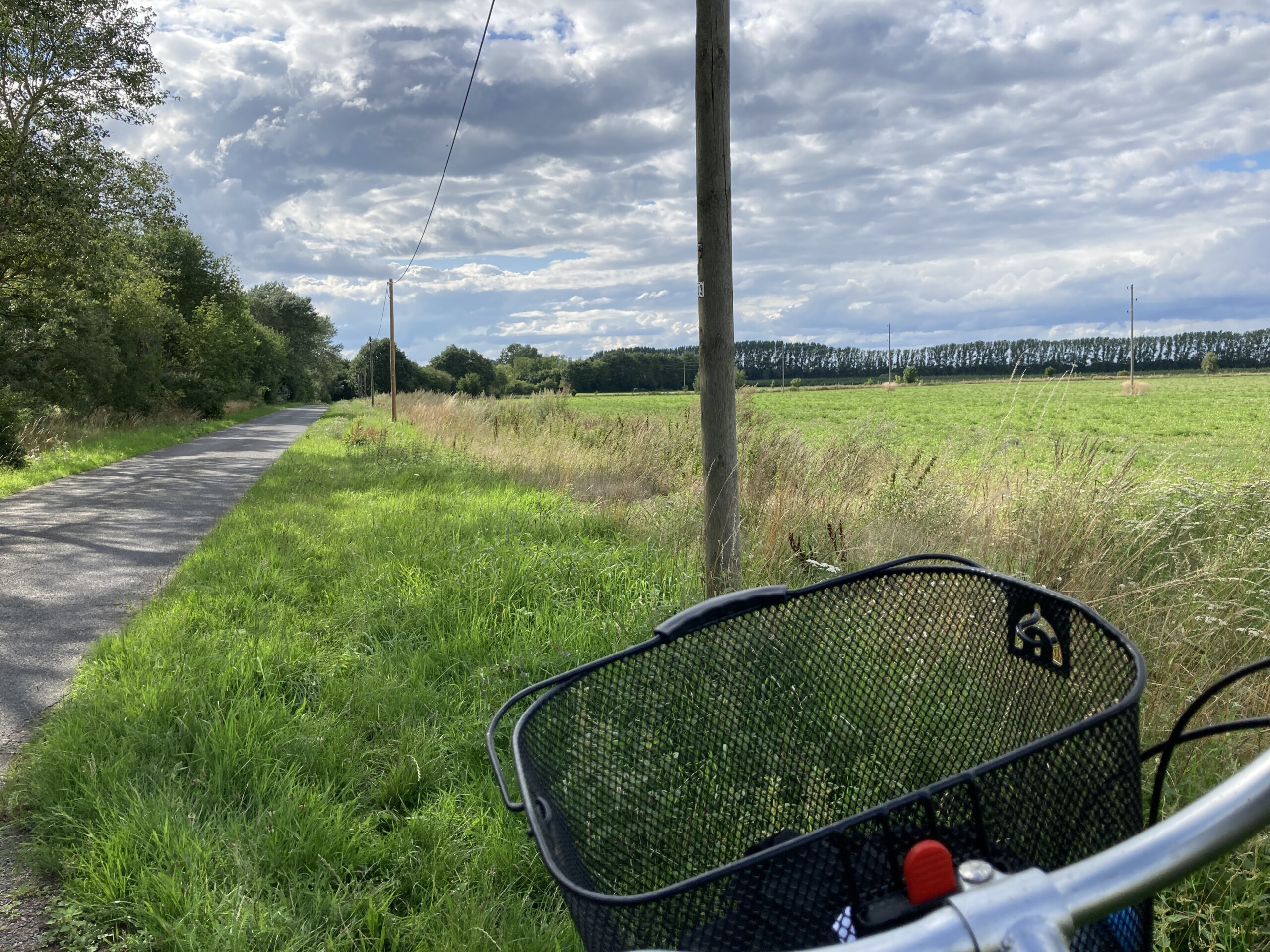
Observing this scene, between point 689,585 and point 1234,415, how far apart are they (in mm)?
30510

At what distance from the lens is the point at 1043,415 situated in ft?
18.0

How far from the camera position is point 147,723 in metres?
3.20

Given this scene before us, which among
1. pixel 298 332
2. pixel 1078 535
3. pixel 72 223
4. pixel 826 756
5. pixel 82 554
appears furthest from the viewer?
pixel 298 332

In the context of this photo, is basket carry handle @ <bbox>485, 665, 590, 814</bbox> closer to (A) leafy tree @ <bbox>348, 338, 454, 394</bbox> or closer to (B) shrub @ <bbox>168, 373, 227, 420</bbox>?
(B) shrub @ <bbox>168, 373, 227, 420</bbox>

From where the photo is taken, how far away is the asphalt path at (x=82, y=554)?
4156 mm

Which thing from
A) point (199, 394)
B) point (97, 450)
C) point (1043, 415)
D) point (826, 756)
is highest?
point (199, 394)

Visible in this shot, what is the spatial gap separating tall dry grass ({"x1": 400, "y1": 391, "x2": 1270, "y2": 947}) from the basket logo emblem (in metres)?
1.16

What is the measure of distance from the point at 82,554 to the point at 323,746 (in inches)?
207

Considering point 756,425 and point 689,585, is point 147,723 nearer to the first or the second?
point 689,585

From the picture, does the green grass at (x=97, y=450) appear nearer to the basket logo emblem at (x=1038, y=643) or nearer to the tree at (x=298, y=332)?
the basket logo emblem at (x=1038, y=643)

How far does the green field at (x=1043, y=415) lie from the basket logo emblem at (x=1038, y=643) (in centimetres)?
401

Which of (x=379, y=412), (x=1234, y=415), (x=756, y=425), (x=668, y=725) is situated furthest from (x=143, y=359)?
(x=1234, y=415)

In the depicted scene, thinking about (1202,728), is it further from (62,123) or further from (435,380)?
(435,380)

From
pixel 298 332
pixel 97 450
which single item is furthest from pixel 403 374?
pixel 97 450
